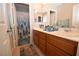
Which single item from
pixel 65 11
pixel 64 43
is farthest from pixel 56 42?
pixel 65 11

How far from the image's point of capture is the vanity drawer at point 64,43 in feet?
3.31

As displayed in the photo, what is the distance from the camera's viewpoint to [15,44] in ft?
3.93

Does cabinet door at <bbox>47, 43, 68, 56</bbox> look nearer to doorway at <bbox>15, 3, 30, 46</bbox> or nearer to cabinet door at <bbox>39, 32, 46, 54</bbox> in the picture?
cabinet door at <bbox>39, 32, 46, 54</bbox>

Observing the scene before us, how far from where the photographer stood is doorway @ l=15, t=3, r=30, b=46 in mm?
1126

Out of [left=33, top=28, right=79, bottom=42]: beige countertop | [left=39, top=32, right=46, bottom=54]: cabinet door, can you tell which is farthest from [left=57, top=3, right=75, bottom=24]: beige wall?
[left=39, top=32, right=46, bottom=54]: cabinet door

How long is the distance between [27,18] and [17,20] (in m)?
0.12

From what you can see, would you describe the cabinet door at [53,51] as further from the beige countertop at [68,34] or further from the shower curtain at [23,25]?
the shower curtain at [23,25]

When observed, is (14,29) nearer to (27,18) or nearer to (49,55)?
(27,18)

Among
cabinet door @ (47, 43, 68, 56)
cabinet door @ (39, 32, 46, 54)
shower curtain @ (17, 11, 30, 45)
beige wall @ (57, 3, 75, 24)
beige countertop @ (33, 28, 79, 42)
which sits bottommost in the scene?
cabinet door @ (47, 43, 68, 56)

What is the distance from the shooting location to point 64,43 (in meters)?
1.07

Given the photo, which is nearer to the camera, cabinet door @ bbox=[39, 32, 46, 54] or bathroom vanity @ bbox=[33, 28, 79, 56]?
bathroom vanity @ bbox=[33, 28, 79, 56]

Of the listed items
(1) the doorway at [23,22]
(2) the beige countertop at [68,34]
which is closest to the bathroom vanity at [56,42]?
(2) the beige countertop at [68,34]

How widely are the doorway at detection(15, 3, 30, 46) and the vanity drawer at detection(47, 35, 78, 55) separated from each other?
0.93 feet

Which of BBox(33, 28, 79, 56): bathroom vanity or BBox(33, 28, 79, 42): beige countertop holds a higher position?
BBox(33, 28, 79, 42): beige countertop
